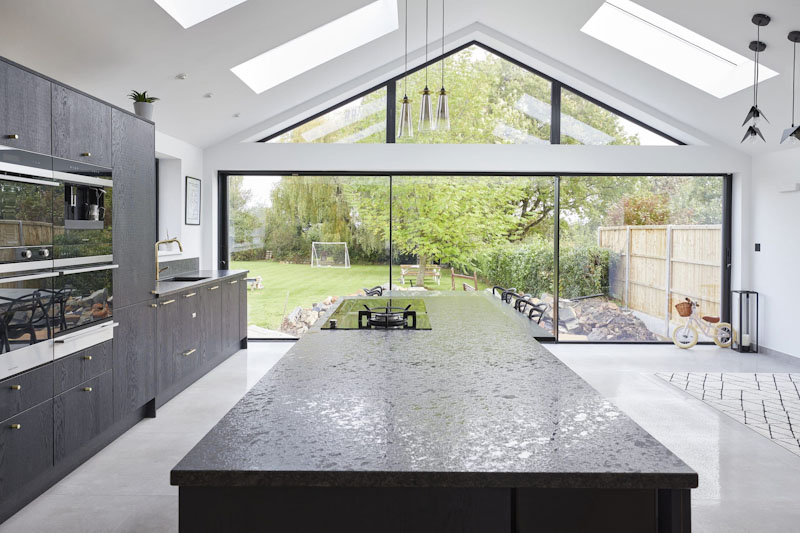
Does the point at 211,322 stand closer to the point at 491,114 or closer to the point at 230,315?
the point at 230,315

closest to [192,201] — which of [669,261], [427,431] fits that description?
[669,261]

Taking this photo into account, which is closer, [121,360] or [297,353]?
[297,353]

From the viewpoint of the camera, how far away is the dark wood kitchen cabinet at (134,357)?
3.71m

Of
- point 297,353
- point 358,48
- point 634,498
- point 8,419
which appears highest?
point 358,48

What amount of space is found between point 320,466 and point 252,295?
611 centimetres

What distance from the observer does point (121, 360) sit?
3.74m

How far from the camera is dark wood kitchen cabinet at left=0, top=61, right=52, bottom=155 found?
2598 mm

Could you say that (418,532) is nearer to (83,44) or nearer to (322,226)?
(83,44)

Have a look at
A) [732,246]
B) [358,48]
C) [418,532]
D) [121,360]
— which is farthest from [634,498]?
[732,246]

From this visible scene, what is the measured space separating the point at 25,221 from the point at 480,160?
16.3ft

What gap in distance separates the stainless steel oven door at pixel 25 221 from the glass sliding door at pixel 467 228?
14.5 feet

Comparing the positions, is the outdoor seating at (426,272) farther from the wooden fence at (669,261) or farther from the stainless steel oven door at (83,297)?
the stainless steel oven door at (83,297)

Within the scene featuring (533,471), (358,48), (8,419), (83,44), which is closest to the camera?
(533,471)

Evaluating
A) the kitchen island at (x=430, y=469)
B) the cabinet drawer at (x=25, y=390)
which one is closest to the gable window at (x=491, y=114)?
the cabinet drawer at (x=25, y=390)
